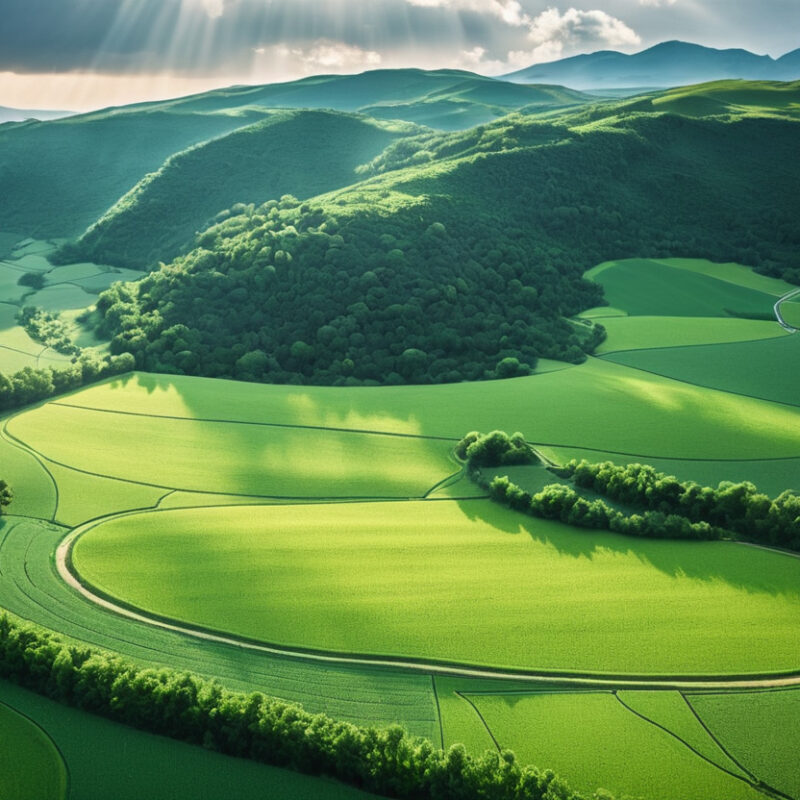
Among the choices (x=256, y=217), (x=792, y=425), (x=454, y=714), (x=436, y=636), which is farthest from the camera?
(x=256, y=217)

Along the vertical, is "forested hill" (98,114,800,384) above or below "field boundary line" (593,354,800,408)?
above

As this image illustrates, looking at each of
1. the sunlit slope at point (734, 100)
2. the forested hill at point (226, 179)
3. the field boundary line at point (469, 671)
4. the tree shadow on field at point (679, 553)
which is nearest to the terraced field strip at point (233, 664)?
the field boundary line at point (469, 671)

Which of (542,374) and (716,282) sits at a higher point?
(716,282)

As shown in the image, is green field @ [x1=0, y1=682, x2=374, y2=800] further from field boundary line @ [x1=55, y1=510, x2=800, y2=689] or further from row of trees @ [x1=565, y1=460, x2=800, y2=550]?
row of trees @ [x1=565, y1=460, x2=800, y2=550]

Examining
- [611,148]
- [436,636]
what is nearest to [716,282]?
[611,148]

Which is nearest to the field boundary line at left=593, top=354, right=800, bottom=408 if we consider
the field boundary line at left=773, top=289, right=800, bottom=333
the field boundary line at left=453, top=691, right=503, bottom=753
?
the field boundary line at left=773, top=289, right=800, bottom=333

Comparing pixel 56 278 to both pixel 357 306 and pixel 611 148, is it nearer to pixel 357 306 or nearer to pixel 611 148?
pixel 357 306

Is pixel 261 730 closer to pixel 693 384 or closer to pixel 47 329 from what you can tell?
pixel 693 384
